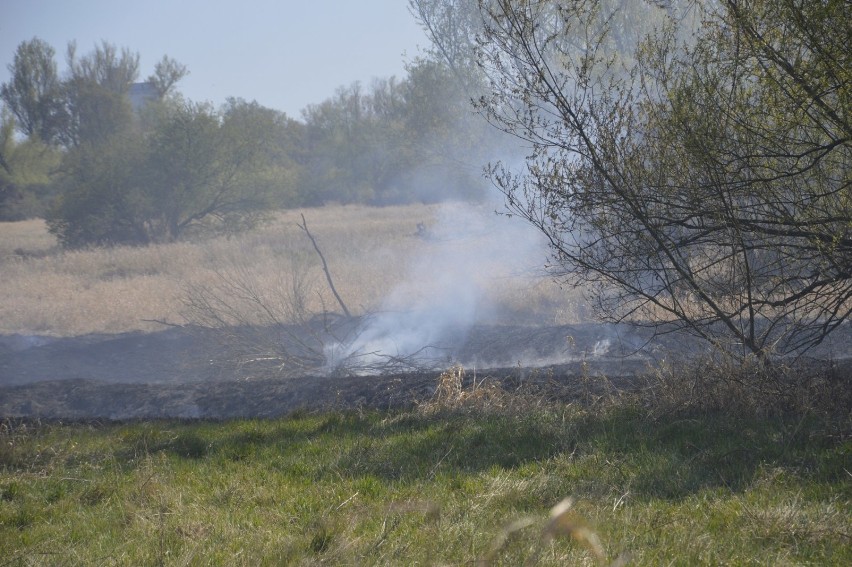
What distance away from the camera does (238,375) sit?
39.6 feet

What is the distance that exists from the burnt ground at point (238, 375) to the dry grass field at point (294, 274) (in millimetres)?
945

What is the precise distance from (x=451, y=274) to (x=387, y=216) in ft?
61.4

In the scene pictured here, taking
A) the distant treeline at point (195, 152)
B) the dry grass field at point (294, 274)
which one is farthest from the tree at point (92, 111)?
the dry grass field at point (294, 274)

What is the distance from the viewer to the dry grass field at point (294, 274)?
55.5 feet

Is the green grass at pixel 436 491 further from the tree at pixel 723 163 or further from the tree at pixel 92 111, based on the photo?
the tree at pixel 92 111

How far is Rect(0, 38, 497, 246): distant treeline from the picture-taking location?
24.8m

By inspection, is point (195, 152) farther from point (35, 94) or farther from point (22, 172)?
point (35, 94)

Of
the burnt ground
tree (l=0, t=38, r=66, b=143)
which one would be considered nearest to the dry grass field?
the burnt ground

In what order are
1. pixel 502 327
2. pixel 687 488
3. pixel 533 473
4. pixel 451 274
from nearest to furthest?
pixel 687 488 → pixel 533 473 → pixel 502 327 → pixel 451 274

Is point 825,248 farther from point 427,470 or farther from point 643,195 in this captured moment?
point 427,470

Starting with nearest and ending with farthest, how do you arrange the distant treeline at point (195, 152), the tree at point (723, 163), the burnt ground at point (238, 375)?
the tree at point (723, 163), the burnt ground at point (238, 375), the distant treeline at point (195, 152)

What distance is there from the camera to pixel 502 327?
1452 centimetres

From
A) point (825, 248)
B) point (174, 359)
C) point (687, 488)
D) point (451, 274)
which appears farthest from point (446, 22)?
point (687, 488)

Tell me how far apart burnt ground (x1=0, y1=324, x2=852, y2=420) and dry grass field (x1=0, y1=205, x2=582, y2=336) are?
0.94 meters
